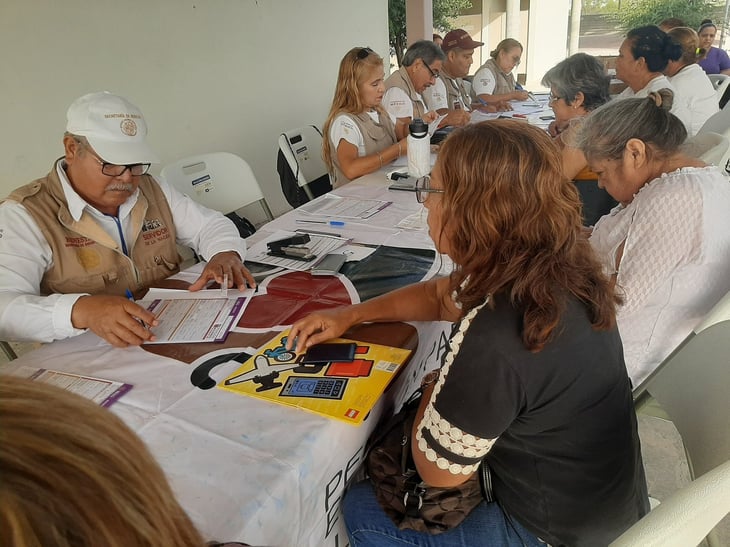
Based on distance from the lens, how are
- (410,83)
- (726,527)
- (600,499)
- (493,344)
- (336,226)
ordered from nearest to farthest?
(493,344) → (600,499) → (726,527) → (336,226) → (410,83)

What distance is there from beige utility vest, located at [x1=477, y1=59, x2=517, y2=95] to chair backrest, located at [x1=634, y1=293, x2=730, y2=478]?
4546 mm

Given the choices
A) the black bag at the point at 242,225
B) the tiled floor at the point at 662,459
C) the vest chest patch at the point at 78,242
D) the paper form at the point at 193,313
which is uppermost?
the vest chest patch at the point at 78,242

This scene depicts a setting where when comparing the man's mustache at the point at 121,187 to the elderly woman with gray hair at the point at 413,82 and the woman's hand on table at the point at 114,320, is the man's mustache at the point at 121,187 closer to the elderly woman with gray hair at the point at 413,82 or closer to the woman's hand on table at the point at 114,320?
the woman's hand on table at the point at 114,320

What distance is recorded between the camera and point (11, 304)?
1226 millimetres

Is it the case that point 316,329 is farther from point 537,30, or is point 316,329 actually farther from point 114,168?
point 537,30

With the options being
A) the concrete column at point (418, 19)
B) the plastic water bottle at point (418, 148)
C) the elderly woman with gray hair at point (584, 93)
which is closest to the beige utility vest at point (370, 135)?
the plastic water bottle at point (418, 148)

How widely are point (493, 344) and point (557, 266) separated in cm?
19

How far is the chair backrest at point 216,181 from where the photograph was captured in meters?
2.21

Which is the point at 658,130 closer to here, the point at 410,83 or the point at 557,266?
the point at 557,266

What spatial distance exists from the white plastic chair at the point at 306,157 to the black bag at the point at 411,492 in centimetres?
212

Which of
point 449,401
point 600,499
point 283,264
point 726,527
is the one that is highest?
point 449,401

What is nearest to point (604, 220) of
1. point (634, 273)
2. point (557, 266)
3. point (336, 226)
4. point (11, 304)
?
point (634, 273)

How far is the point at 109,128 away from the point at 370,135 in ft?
5.48

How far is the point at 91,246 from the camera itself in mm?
1465
